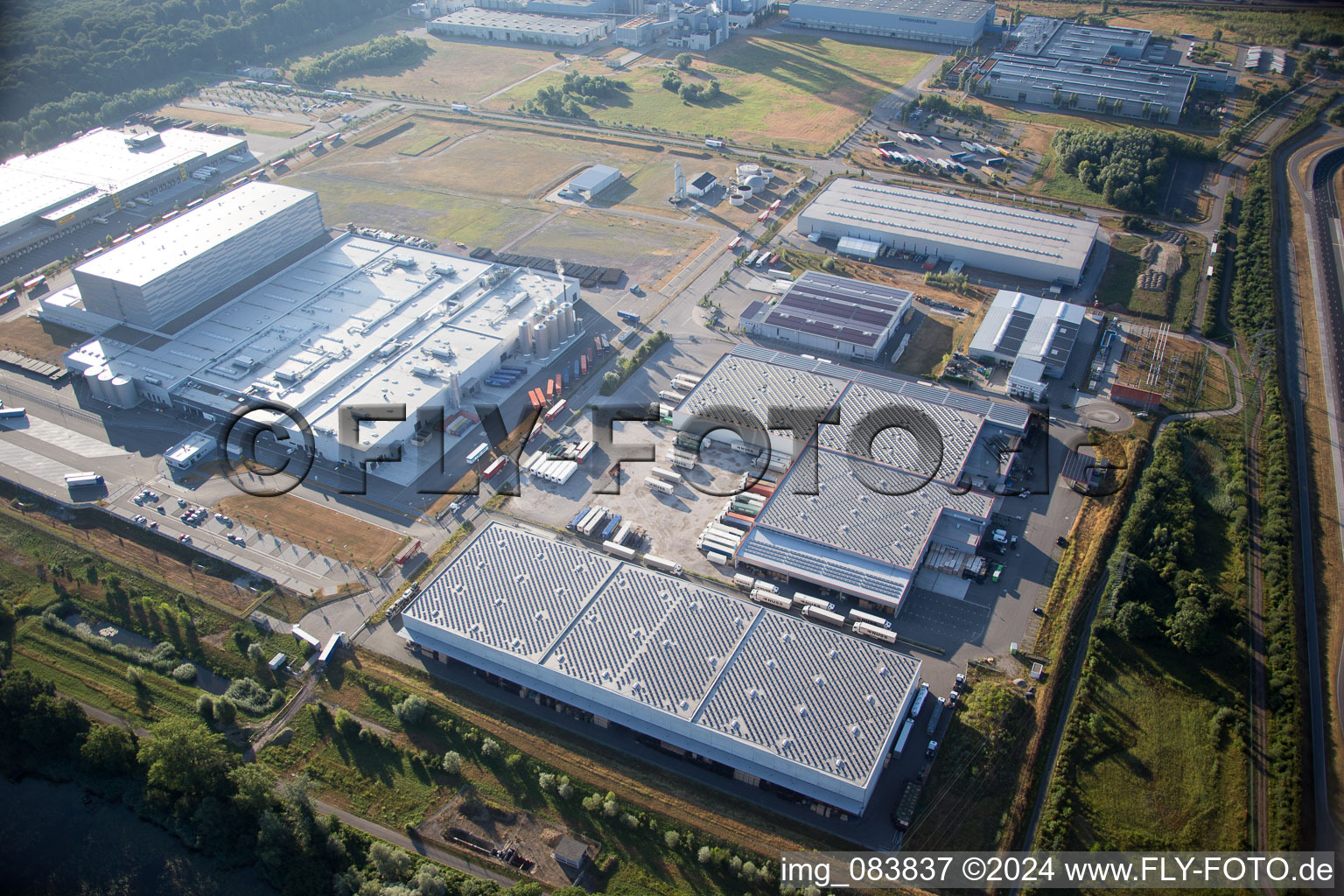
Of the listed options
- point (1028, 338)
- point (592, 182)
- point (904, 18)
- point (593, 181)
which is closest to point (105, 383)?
point (592, 182)

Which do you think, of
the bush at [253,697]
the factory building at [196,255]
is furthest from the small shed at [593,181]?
the bush at [253,697]

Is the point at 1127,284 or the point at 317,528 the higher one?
the point at 1127,284

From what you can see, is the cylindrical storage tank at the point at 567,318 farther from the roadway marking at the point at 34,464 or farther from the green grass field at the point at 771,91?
the green grass field at the point at 771,91

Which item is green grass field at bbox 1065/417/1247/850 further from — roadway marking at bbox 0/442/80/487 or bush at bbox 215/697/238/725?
roadway marking at bbox 0/442/80/487

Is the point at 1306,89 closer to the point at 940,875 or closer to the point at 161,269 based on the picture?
the point at 940,875

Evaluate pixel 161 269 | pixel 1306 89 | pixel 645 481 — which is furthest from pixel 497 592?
pixel 1306 89

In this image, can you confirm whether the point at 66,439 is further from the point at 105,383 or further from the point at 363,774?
the point at 363,774

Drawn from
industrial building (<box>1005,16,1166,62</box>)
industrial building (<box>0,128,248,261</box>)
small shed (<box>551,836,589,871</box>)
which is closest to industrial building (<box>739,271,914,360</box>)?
small shed (<box>551,836,589,871</box>)
